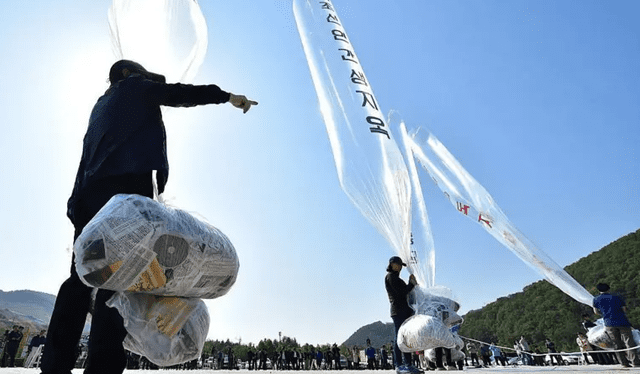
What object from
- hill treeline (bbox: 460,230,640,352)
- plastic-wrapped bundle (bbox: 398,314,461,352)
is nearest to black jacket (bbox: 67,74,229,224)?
plastic-wrapped bundle (bbox: 398,314,461,352)

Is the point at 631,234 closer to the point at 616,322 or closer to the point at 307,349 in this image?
the point at 307,349

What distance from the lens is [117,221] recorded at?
158 centimetres

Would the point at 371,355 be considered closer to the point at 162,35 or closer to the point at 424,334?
the point at 424,334

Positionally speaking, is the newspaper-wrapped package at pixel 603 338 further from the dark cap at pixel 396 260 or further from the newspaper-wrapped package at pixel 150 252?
the newspaper-wrapped package at pixel 150 252

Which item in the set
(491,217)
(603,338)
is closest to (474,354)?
(603,338)

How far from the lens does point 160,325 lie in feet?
5.64

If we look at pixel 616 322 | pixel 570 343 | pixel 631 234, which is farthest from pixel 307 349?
pixel 631 234

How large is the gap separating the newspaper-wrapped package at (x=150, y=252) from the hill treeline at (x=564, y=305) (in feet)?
135

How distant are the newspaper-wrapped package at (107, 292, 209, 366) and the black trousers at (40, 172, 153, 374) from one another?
99 mm

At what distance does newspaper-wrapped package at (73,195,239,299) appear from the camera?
156cm

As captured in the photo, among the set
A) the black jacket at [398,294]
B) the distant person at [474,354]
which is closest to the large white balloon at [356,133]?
the black jacket at [398,294]

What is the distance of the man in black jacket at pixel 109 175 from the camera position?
6.05ft

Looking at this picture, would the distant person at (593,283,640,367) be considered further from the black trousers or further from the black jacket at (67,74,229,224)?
the black trousers

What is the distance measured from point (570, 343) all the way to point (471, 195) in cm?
3942
